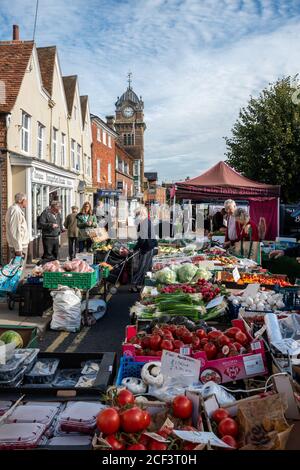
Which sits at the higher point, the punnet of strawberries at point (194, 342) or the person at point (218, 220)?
the person at point (218, 220)

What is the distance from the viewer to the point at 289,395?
283 centimetres

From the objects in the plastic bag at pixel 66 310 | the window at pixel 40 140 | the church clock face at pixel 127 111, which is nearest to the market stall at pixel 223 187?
the plastic bag at pixel 66 310

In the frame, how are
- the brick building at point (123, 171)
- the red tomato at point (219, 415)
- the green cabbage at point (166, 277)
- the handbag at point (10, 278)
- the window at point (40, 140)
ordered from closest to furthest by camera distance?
the red tomato at point (219, 415)
the green cabbage at point (166, 277)
the handbag at point (10, 278)
the window at point (40, 140)
the brick building at point (123, 171)

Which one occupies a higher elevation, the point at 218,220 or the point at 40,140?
the point at 40,140

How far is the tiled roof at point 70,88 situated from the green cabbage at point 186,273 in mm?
19381

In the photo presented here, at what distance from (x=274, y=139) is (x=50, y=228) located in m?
13.6

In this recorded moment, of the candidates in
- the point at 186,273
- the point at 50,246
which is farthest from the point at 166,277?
the point at 50,246

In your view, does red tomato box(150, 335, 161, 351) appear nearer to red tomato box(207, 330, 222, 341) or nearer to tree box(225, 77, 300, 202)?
red tomato box(207, 330, 222, 341)

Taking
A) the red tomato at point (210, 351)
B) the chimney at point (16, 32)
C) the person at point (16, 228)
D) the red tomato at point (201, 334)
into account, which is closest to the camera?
the red tomato at point (210, 351)

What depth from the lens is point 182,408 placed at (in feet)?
8.95

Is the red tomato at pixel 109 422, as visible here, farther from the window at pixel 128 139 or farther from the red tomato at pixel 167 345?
the window at pixel 128 139

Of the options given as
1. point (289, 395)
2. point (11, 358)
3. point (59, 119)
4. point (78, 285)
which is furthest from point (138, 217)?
point (59, 119)

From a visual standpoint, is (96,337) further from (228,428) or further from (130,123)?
(130,123)

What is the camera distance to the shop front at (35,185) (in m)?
14.6
